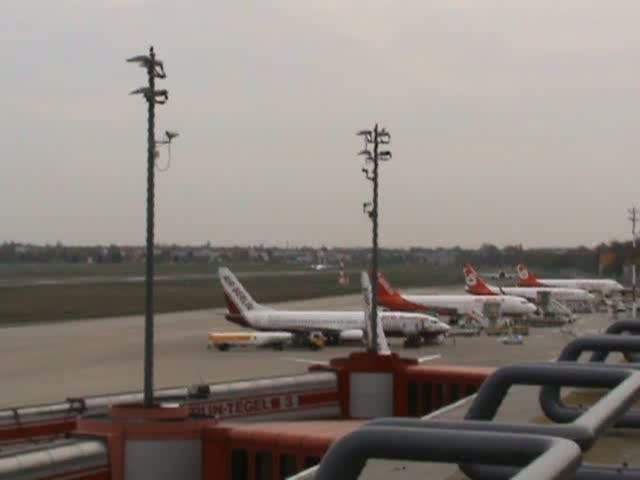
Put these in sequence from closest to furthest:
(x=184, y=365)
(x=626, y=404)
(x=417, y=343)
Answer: (x=626, y=404) → (x=184, y=365) → (x=417, y=343)

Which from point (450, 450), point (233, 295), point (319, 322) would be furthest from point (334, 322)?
point (450, 450)

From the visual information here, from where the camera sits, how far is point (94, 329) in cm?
7881

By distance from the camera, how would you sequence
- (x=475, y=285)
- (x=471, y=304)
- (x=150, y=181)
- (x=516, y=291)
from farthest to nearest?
1. (x=516, y=291)
2. (x=475, y=285)
3. (x=471, y=304)
4. (x=150, y=181)

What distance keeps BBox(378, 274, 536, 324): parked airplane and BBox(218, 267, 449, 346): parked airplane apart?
1444 cm

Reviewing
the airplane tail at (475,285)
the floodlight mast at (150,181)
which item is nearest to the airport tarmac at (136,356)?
the airplane tail at (475,285)

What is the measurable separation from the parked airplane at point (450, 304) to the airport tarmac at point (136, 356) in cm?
429

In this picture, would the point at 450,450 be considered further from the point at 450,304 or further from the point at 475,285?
the point at 475,285

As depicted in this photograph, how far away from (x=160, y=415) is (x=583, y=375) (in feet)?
57.0

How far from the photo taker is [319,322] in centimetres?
6850

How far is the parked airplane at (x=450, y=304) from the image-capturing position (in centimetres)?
8559

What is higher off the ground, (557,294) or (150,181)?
(150,181)

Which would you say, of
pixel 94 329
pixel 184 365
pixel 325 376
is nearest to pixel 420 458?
pixel 325 376

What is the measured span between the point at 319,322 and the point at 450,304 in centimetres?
2257

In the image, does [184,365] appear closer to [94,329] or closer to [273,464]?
[94,329]
